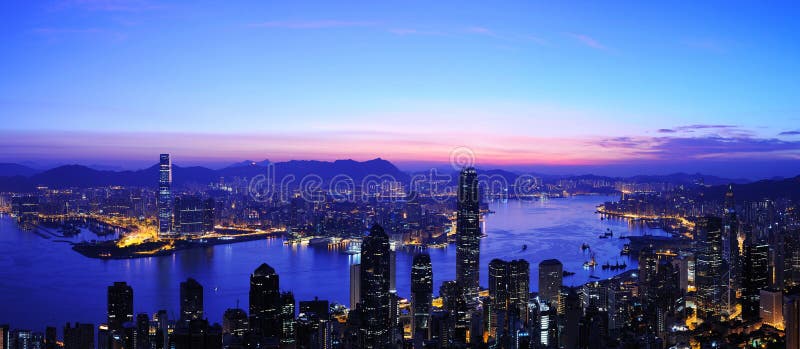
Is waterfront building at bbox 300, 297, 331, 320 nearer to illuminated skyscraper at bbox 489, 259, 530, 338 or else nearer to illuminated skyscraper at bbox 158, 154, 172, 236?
illuminated skyscraper at bbox 489, 259, 530, 338

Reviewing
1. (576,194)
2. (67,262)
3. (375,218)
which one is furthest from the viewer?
(576,194)

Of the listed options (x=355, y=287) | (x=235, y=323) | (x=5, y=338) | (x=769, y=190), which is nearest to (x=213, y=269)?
(x=355, y=287)

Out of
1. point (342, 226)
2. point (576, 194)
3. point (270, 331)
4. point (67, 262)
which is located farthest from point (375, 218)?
point (576, 194)

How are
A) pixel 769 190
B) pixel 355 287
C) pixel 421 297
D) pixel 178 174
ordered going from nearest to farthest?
pixel 421 297
pixel 355 287
pixel 769 190
pixel 178 174

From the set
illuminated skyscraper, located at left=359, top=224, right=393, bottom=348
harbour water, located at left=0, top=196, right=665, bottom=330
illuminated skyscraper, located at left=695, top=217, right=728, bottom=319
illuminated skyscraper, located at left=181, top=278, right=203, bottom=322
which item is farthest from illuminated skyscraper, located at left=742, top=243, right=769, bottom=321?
illuminated skyscraper, located at left=181, top=278, right=203, bottom=322

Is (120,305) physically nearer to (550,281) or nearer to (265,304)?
(265,304)

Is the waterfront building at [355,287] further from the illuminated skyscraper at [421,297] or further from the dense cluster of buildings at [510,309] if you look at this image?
the illuminated skyscraper at [421,297]

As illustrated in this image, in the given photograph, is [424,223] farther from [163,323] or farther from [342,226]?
[163,323]
